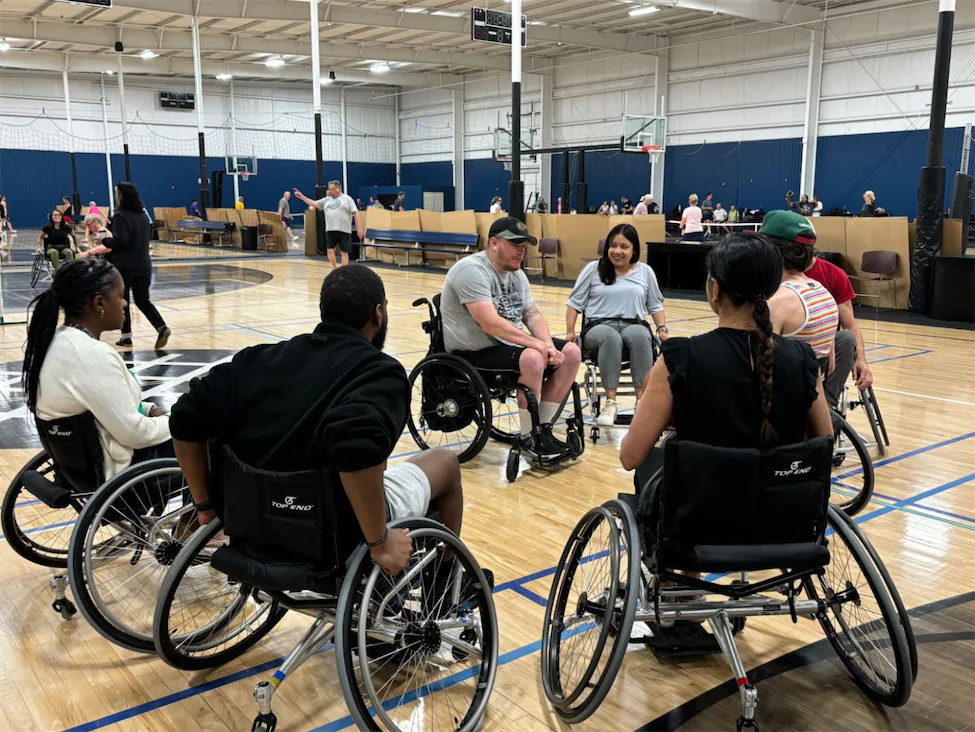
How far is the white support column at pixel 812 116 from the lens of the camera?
56.6ft

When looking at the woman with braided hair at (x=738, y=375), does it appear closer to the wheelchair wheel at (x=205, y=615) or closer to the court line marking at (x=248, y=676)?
the court line marking at (x=248, y=676)

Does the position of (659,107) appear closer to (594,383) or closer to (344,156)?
(344,156)

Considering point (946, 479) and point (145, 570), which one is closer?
point (145, 570)

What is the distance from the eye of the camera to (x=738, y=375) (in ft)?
5.92

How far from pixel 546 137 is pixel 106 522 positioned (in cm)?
2322

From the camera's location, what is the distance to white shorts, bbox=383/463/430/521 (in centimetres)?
196

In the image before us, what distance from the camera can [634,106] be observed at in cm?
2145

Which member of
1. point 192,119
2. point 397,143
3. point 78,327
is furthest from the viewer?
point 397,143

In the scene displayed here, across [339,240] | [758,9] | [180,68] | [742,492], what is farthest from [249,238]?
[742,492]

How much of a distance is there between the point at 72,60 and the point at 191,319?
17.7 metres

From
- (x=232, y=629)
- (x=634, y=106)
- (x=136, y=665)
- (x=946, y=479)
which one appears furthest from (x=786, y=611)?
(x=634, y=106)

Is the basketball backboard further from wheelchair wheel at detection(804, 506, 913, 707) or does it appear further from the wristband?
the wristband

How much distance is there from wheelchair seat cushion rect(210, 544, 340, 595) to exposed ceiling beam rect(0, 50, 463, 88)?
24.3 meters

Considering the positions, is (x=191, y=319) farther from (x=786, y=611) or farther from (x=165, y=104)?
(x=165, y=104)
